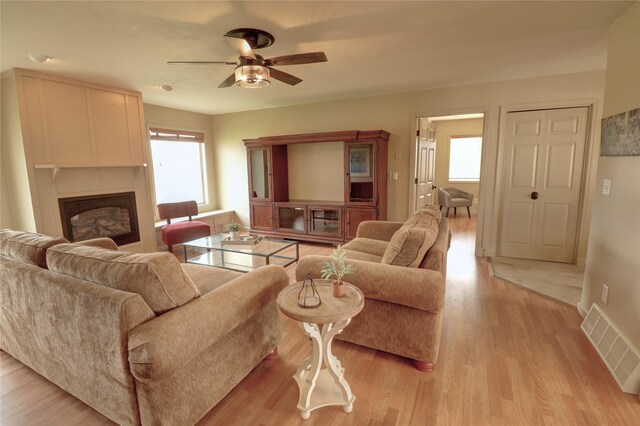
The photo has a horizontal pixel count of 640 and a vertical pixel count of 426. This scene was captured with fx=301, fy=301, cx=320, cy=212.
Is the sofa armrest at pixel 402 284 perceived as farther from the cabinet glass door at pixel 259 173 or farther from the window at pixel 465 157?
the window at pixel 465 157

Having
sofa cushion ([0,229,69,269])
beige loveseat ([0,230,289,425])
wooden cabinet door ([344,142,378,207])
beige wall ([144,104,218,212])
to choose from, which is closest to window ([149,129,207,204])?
beige wall ([144,104,218,212])

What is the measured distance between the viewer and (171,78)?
3.55 m

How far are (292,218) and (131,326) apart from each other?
3910mm

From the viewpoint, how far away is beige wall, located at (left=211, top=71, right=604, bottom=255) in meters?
3.66

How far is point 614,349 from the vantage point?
1.96m

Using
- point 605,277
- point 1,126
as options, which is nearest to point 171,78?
point 1,126

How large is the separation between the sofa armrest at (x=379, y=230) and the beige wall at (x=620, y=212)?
1707 millimetres

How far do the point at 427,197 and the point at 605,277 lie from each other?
9.97 ft

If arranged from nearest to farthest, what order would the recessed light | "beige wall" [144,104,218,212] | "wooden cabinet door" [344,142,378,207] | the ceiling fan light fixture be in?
the ceiling fan light fixture → the recessed light → "wooden cabinet door" [344,142,378,207] → "beige wall" [144,104,218,212]

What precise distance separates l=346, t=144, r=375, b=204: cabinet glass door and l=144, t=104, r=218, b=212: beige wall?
10.1 ft

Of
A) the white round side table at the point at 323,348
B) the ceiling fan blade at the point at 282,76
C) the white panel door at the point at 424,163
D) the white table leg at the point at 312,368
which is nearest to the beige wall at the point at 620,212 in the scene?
the white round side table at the point at 323,348

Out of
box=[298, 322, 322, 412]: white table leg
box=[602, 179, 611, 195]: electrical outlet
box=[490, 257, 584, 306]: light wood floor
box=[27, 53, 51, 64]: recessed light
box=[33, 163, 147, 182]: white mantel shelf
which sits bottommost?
box=[490, 257, 584, 306]: light wood floor

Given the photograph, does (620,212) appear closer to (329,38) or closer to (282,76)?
(329,38)

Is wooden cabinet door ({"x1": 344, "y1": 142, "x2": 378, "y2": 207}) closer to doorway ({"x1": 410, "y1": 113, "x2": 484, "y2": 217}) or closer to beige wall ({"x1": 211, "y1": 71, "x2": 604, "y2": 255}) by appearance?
beige wall ({"x1": 211, "y1": 71, "x2": 604, "y2": 255})
